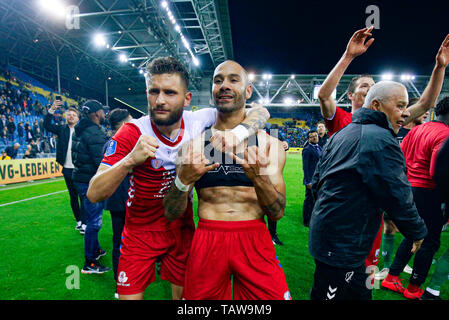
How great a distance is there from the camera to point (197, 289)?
1605mm

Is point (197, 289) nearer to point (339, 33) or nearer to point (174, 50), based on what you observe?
point (174, 50)

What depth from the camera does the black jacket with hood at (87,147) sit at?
3312mm

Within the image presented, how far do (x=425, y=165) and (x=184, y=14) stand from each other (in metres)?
13.7

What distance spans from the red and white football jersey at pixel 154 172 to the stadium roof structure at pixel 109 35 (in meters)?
10.4

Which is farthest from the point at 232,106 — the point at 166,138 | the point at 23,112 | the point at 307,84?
the point at 307,84

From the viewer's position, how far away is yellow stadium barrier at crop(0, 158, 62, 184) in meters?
9.50

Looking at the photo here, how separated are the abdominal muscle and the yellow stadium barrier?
11.7 m

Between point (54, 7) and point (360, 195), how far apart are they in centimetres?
1520

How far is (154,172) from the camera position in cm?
192

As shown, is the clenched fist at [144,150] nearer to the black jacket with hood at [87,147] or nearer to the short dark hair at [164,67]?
the short dark hair at [164,67]

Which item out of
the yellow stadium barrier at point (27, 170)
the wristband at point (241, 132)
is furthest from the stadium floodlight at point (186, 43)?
the wristband at point (241, 132)

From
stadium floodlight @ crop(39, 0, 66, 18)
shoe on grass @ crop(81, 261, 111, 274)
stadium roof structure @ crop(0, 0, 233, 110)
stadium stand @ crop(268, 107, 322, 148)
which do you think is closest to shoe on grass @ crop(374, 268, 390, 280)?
shoe on grass @ crop(81, 261, 111, 274)

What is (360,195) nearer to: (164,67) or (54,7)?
(164,67)

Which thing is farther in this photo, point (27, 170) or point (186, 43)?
point (186, 43)
